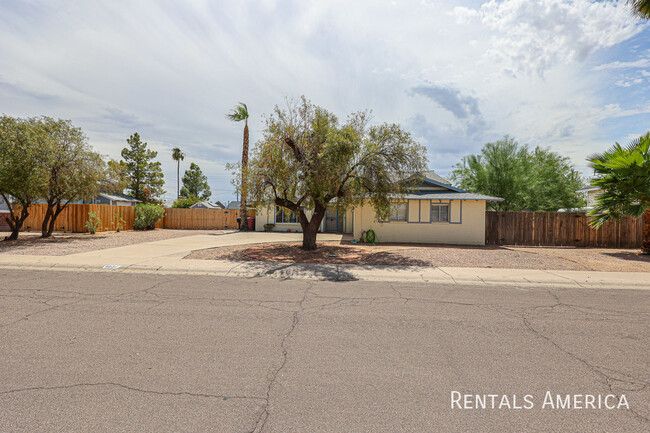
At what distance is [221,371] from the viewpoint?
3.61 metres

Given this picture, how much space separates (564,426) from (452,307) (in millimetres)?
3685

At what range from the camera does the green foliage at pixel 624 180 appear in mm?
12938

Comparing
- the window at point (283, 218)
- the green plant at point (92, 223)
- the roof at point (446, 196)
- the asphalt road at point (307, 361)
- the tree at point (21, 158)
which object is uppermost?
the tree at point (21, 158)

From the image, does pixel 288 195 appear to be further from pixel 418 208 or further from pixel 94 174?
pixel 94 174

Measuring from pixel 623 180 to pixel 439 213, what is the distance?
7.66m

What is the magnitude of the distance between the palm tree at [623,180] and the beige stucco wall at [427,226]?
4.99 meters

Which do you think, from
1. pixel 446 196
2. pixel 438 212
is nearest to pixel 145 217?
pixel 438 212

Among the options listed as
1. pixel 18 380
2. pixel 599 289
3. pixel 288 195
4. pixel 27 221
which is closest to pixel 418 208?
pixel 288 195

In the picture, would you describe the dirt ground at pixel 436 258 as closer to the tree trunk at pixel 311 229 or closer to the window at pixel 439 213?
the tree trunk at pixel 311 229

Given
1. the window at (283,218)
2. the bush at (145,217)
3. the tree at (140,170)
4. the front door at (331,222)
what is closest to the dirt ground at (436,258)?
the front door at (331,222)

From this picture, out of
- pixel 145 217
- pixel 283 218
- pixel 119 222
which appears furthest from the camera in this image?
pixel 283 218

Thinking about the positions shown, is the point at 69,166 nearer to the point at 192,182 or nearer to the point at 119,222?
the point at 119,222

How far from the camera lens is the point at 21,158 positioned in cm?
1462

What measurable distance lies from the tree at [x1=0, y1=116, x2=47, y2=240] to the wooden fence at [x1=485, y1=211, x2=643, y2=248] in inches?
875
